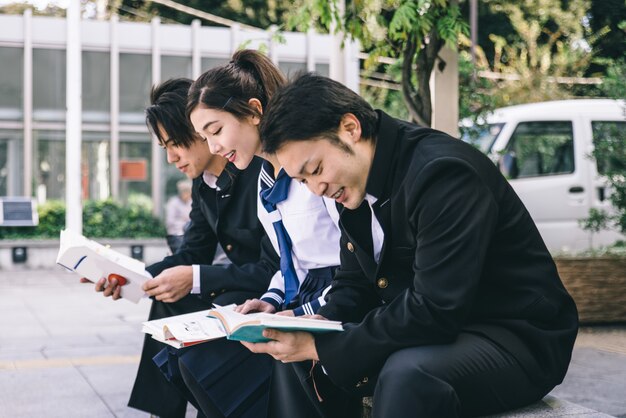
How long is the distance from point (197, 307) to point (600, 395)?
7.62 ft

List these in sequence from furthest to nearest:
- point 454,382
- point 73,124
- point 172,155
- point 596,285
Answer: point 73,124, point 596,285, point 172,155, point 454,382

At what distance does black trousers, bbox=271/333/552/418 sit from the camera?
2104 millimetres

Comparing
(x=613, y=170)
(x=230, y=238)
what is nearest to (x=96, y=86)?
(x=613, y=170)

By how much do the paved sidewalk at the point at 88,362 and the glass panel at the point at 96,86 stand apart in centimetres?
859

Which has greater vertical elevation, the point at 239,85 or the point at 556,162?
the point at 239,85

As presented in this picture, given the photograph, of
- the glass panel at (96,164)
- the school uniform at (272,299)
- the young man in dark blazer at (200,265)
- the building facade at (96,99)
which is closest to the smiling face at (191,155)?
the young man in dark blazer at (200,265)

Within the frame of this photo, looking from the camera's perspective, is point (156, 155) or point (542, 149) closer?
point (542, 149)

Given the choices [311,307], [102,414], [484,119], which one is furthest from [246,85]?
[484,119]

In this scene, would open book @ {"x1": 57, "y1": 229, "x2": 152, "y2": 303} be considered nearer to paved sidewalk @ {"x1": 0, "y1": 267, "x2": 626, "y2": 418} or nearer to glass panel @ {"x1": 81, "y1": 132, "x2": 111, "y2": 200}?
paved sidewalk @ {"x1": 0, "y1": 267, "x2": 626, "y2": 418}

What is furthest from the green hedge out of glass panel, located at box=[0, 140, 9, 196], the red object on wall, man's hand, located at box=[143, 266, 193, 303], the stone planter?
man's hand, located at box=[143, 266, 193, 303]

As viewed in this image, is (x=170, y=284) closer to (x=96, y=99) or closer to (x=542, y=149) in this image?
(x=542, y=149)

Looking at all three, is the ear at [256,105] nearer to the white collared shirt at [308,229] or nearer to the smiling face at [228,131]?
the smiling face at [228,131]

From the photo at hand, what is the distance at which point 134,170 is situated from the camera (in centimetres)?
1789

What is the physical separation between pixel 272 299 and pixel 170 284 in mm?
555
